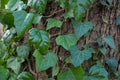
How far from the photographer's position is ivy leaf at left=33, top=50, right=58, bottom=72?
1.29m

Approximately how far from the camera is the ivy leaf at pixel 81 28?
4.37 feet

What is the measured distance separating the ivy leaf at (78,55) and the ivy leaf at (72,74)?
0.16ft

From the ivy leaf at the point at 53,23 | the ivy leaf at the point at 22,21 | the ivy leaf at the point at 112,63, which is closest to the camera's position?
the ivy leaf at the point at 22,21

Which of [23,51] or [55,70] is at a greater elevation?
[23,51]

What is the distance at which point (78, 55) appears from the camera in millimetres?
1334

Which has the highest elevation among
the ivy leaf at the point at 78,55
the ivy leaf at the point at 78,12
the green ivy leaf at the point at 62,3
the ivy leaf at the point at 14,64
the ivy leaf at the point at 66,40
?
the green ivy leaf at the point at 62,3

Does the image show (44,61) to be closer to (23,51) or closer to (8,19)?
(23,51)

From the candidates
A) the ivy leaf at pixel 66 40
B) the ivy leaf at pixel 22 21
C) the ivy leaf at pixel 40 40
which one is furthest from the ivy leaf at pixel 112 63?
the ivy leaf at pixel 22 21

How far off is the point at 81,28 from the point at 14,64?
0.40 meters

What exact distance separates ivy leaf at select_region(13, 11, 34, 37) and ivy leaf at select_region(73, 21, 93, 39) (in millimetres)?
232

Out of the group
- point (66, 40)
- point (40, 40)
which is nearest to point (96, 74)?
point (66, 40)

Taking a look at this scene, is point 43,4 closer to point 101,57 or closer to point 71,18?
point 71,18

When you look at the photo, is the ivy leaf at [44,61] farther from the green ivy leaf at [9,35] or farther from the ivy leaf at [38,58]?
the green ivy leaf at [9,35]

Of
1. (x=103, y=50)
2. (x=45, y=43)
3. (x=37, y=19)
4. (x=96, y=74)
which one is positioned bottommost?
(x=96, y=74)
